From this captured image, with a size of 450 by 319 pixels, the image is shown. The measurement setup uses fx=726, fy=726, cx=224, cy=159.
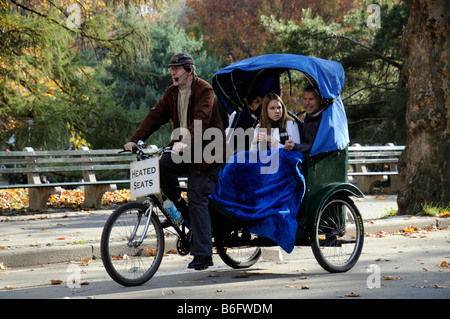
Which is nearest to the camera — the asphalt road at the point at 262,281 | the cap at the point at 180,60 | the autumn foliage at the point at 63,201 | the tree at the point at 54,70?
the asphalt road at the point at 262,281

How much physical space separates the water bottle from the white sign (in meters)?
0.28

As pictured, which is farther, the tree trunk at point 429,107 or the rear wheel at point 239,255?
the tree trunk at point 429,107

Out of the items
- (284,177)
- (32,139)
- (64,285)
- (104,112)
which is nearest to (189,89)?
(284,177)

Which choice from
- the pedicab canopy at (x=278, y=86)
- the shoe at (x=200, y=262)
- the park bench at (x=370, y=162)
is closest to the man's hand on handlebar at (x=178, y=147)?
the shoe at (x=200, y=262)

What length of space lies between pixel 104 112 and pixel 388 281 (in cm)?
1507

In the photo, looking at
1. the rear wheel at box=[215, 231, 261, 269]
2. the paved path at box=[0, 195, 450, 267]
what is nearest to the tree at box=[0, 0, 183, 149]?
the paved path at box=[0, 195, 450, 267]

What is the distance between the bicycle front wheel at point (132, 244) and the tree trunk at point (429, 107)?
6000 millimetres

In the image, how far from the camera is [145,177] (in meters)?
6.09

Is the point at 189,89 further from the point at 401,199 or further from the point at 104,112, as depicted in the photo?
the point at 104,112

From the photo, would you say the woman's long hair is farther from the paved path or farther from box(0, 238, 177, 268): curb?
box(0, 238, 177, 268): curb

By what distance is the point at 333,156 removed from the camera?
22.6 feet

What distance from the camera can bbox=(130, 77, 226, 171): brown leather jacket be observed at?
6215 mm

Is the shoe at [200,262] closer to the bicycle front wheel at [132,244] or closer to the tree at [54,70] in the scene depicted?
the bicycle front wheel at [132,244]

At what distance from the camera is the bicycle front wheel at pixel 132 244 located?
578 centimetres
